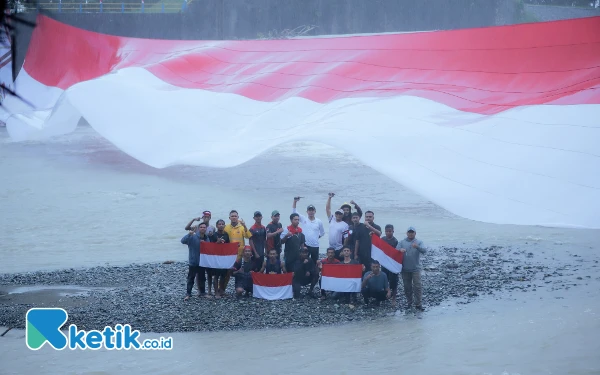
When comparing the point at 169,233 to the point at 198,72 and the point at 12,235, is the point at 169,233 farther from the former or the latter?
the point at 198,72

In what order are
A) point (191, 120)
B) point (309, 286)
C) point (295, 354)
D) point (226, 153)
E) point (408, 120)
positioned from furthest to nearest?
1. point (191, 120)
2. point (226, 153)
3. point (408, 120)
4. point (309, 286)
5. point (295, 354)

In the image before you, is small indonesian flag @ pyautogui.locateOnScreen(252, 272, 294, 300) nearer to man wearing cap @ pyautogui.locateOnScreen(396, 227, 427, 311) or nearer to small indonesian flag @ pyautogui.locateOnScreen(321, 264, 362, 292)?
small indonesian flag @ pyautogui.locateOnScreen(321, 264, 362, 292)

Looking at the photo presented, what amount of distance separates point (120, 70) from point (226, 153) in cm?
598

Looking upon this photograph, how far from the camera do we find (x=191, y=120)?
1381 cm

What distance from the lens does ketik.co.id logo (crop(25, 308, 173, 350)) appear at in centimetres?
701

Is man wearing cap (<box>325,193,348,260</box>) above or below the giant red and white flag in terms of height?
below

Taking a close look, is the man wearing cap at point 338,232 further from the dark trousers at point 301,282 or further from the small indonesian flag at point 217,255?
the small indonesian flag at point 217,255

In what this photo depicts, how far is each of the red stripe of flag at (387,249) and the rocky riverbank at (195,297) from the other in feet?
1.79

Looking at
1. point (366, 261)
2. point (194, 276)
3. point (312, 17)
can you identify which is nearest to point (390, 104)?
point (366, 261)

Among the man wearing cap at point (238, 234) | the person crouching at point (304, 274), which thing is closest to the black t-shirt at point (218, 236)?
the man wearing cap at point (238, 234)

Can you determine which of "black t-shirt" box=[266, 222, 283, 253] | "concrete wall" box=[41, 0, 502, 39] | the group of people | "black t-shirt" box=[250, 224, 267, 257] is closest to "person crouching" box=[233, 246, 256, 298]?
the group of people

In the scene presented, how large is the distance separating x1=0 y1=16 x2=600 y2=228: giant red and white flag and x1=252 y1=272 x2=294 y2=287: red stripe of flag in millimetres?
1569

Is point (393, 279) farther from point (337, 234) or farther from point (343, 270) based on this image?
point (337, 234)

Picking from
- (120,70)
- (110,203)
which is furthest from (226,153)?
(120,70)
